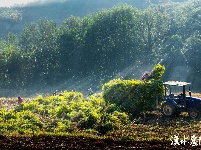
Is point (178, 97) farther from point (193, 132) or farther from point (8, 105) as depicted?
point (8, 105)

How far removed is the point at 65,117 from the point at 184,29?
35749mm

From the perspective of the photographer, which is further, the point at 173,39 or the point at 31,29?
the point at 31,29

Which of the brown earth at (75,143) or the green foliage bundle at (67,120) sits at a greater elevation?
the brown earth at (75,143)

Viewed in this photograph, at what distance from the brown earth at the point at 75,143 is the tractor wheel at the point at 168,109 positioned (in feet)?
18.9

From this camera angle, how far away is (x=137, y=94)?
62.8 ft

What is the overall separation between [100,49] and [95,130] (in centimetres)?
3398

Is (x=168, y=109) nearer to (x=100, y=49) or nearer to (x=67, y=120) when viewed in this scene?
(x=67, y=120)

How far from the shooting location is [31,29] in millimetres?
54281

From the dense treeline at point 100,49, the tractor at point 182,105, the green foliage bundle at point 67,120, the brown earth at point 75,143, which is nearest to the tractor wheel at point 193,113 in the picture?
the tractor at point 182,105

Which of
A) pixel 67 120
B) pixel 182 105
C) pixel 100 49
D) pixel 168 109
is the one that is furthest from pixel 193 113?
pixel 100 49

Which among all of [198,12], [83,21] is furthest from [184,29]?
[83,21]

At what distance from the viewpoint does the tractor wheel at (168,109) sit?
18087 millimetres

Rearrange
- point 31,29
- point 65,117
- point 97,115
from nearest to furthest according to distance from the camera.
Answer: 1. point 97,115
2. point 65,117
3. point 31,29

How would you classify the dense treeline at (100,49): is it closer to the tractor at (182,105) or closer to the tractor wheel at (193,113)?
the tractor at (182,105)
